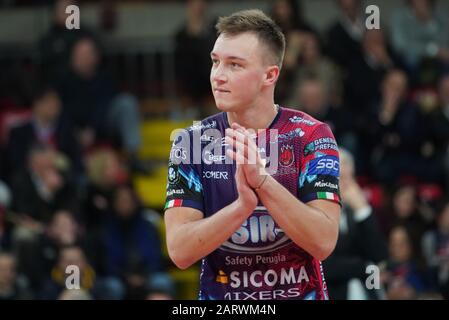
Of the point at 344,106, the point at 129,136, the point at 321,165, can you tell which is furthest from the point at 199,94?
the point at 321,165

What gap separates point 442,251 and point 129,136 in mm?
4715

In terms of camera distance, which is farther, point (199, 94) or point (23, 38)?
point (23, 38)

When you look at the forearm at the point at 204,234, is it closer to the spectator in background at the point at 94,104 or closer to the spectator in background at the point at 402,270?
the spectator in background at the point at 402,270

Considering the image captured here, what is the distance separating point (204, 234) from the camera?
19.0ft

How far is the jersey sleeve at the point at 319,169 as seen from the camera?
6.03m

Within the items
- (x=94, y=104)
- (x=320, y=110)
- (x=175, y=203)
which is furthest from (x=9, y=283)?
(x=175, y=203)

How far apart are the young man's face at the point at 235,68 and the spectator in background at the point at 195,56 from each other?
8.48 meters

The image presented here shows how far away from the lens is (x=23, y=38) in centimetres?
1620

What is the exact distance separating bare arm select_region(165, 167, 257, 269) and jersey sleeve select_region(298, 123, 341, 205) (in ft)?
1.62

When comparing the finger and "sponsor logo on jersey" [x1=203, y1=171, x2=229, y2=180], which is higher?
the finger

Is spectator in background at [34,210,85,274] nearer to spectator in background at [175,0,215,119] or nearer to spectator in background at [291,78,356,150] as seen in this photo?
spectator in background at [175,0,215,119]

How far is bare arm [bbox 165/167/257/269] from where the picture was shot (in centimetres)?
568
